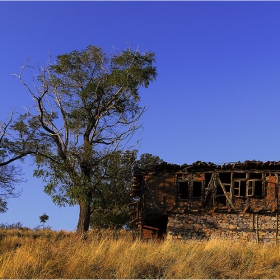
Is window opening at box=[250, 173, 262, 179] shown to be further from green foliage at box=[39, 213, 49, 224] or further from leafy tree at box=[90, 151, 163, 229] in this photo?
green foliage at box=[39, 213, 49, 224]

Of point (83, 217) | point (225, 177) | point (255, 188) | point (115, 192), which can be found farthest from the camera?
point (115, 192)

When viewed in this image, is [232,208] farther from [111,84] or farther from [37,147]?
[37,147]

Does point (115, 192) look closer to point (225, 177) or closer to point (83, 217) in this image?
point (83, 217)

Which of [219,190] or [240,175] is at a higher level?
[240,175]

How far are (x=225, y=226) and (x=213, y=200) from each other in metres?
1.75

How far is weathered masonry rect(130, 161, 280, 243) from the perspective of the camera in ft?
80.9

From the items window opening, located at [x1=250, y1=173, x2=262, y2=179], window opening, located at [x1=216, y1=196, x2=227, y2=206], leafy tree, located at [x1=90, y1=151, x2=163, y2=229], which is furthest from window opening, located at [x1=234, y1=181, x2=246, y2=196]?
leafy tree, located at [x1=90, y1=151, x2=163, y2=229]

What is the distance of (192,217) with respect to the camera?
2541 centimetres

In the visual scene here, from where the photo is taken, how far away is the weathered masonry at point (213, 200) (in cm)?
2466

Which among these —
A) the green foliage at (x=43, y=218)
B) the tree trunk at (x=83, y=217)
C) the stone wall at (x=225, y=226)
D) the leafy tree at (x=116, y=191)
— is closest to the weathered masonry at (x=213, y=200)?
the stone wall at (x=225, y=226)

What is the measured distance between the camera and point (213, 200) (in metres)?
25.5

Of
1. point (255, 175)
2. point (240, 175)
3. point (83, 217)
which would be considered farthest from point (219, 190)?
point (83, 217)

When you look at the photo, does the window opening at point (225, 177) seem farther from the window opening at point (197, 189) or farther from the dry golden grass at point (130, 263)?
the dry golden grass at point (130, 263)

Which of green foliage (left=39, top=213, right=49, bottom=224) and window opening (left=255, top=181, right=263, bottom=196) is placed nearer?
window opening (left=255, top=181, right=263, bottom=196)
